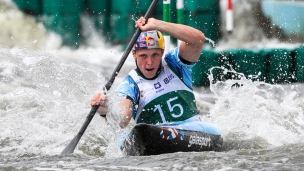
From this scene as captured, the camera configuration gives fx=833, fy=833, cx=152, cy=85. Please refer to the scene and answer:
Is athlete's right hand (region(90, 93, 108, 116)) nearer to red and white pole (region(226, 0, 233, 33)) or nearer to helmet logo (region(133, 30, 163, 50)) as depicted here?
helmet logo (region(133, 30, 163, 50))

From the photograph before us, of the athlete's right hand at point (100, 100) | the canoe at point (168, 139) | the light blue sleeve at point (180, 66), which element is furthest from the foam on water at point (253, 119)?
the athlete's right hand at point (100, 100)

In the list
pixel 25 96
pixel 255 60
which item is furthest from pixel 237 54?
pixel 25 96

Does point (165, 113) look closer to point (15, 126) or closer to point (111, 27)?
point (15, 126)

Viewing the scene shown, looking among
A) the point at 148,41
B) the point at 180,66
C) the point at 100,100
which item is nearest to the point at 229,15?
the point at 180,66

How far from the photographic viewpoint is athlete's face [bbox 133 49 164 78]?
22.7 feet

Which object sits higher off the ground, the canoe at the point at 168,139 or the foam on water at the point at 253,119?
the foam on water at the point at 253,119

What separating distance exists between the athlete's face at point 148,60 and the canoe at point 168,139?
48 centimetres

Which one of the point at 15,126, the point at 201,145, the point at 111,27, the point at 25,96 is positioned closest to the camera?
the point at 201,145

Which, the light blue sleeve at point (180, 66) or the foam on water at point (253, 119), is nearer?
the light blue sleeve at point (180, 66)

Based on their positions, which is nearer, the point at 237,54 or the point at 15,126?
the point at 15,126

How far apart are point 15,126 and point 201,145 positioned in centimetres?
216

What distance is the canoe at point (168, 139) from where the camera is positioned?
21.3 feet

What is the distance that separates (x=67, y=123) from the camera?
8109 mm

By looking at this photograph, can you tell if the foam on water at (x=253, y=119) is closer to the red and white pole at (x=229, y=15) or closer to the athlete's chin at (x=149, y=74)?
the athlete's chin at (x=149, y=74)
